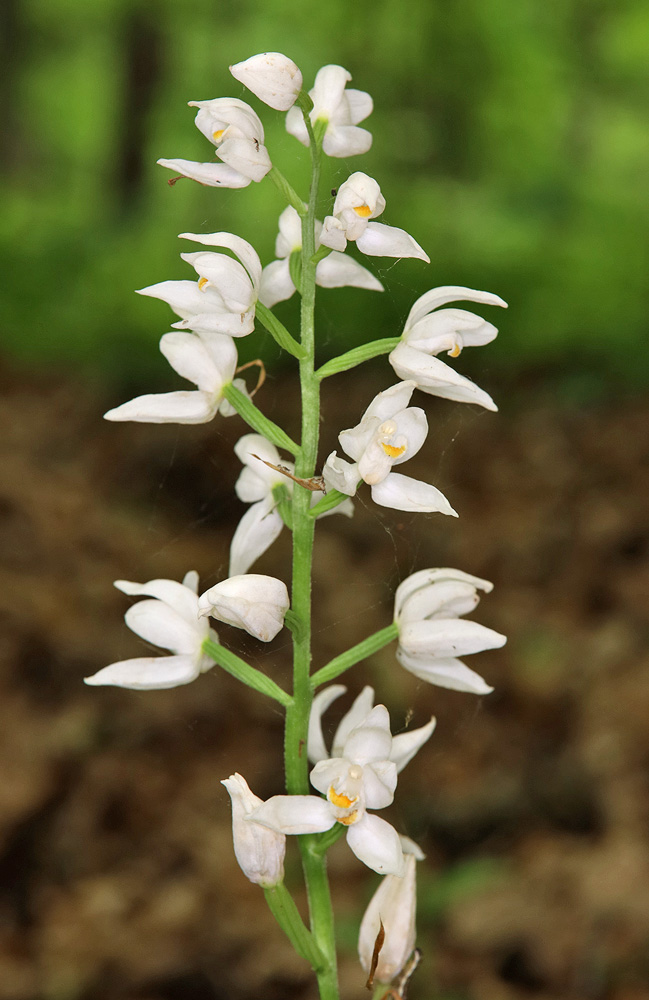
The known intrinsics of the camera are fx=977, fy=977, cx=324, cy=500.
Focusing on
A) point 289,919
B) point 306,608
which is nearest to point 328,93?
point 306,608

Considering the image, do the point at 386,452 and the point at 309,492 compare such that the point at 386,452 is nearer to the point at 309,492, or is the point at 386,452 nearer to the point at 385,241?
the point at 309,492

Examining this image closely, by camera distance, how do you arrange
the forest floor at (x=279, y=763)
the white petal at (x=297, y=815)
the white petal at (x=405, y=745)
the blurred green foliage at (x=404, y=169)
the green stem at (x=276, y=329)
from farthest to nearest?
the blurred green foliage at (x=404, y=169) → the forest floor at (x=279, y=763) → the white petal at (x=405, y=745) → the green stem at (x=276, y=329) → the white petal at (x=297, y=815)

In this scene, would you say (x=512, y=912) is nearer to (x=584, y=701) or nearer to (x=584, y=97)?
(x=584, y=701)

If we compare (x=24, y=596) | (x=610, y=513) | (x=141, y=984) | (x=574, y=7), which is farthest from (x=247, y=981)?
(x=574, y=7)

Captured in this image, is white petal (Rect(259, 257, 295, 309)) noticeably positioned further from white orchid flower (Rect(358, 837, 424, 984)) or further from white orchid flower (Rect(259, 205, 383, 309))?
white orchid flower (Rect(358, 837, 424, 984))

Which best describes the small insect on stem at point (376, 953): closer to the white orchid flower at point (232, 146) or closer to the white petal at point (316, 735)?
the white petal at point (316, 735)

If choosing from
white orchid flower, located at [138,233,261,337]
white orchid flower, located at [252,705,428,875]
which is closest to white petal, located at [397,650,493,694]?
white orchid flower, located at [252,705,428,875]

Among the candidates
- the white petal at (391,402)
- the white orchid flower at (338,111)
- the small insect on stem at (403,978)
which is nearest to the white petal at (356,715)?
the small insect on stem at (403,978)
